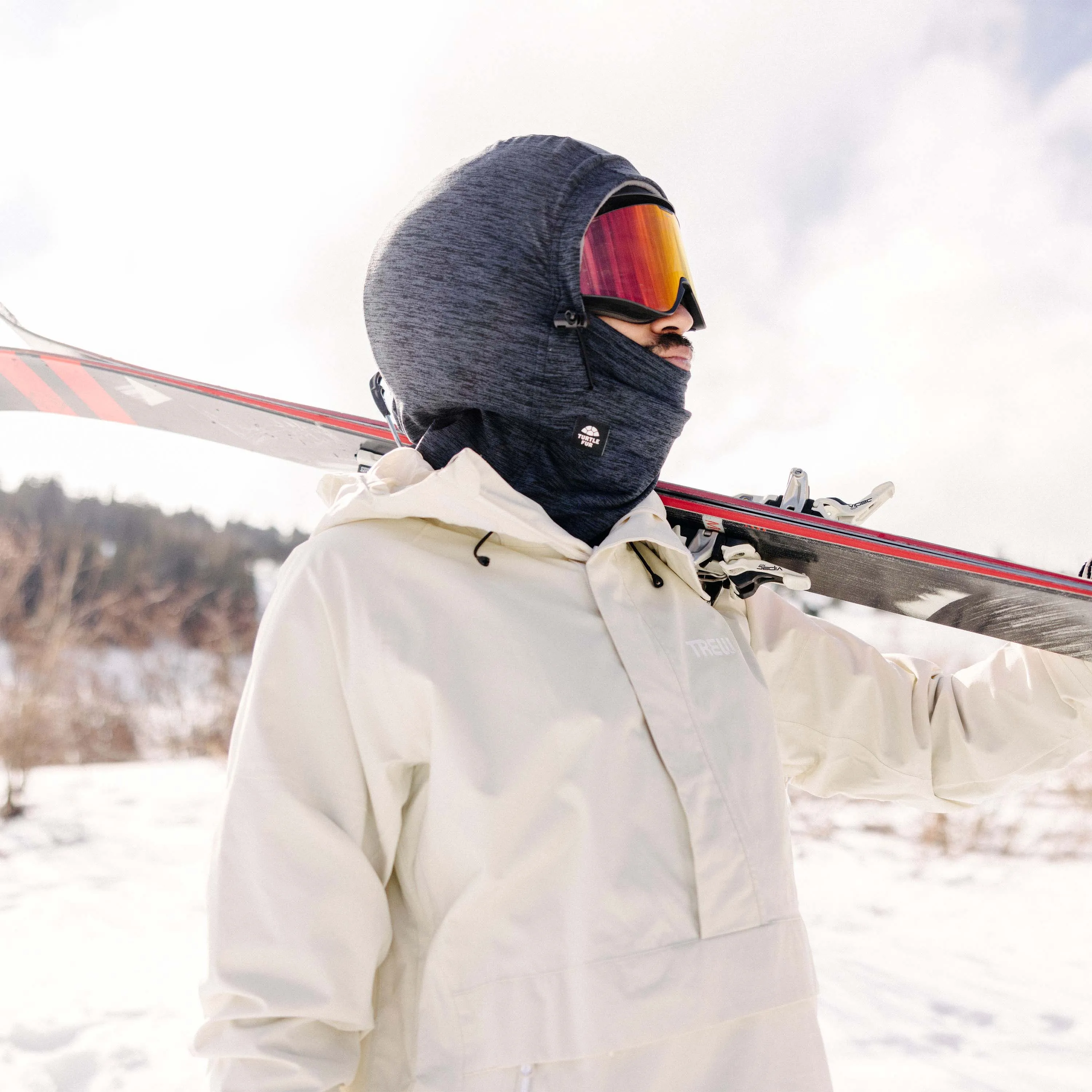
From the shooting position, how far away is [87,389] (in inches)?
77.2

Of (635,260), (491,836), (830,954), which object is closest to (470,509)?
(491,836)

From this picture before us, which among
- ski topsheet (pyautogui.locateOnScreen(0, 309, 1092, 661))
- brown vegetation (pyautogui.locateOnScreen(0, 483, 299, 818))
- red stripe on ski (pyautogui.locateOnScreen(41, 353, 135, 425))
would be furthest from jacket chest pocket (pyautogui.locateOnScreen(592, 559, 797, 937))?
brown vegetation (pyautogui.locateOnScreen(0, 483, 299, 818))

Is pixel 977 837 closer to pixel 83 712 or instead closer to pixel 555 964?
pixel 555 964

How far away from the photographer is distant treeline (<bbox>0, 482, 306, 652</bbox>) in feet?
37.9

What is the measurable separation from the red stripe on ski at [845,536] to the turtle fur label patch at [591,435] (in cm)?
40

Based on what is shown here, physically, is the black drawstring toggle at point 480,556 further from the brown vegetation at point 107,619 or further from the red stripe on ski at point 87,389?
the brown vegetation at point 107,619

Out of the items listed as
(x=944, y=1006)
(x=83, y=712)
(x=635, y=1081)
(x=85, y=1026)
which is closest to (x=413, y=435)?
(x=635, y=1081)

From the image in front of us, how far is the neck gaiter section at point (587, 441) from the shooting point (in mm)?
1038

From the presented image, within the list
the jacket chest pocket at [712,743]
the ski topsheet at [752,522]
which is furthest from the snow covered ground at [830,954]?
the jacket chest pocket at [712,743]

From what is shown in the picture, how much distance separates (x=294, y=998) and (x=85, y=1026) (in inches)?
139

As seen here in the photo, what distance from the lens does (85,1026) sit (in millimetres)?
3320

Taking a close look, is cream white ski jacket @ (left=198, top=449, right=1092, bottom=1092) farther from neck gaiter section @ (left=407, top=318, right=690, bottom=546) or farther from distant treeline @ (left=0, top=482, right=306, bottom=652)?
distant treeline @ (left=0, top=482, right=306, bottom=652)

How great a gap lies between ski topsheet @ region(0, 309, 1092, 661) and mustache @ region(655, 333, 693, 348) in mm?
363

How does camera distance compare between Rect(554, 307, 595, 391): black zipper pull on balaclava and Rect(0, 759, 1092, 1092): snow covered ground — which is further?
Rect(0, 759, 1092, 1092): snow covered ground
